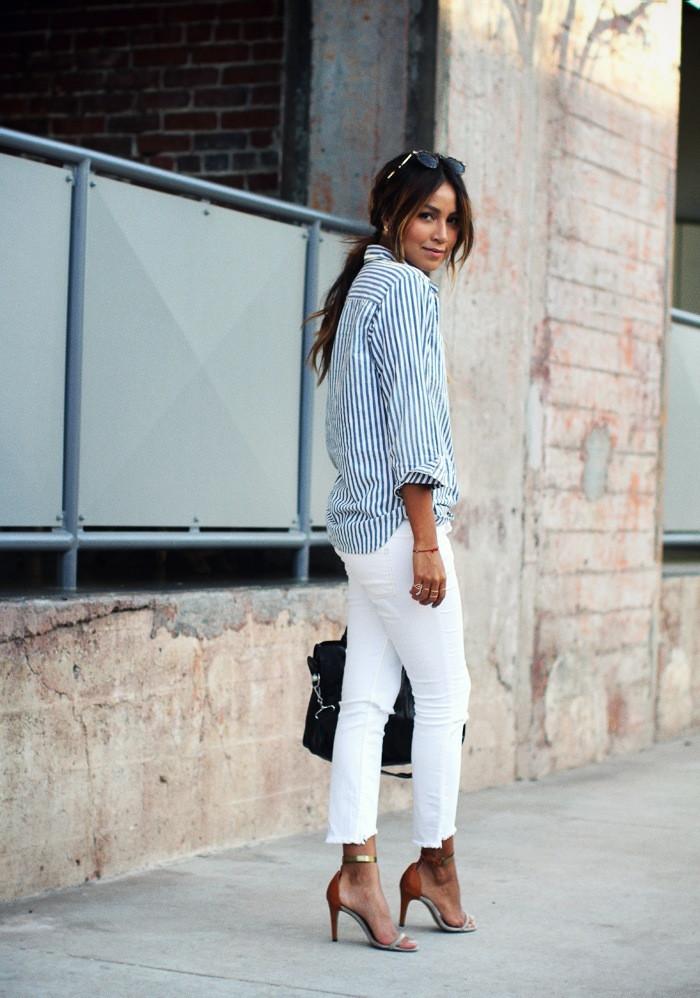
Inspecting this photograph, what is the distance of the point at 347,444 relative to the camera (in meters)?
4.16

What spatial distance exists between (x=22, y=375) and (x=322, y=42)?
2.31 m

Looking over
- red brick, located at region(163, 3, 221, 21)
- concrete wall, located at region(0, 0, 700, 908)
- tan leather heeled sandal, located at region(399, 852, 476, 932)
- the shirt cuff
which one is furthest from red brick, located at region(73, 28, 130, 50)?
tan leather heeled sandal, located at region(399, 852, 476, 932)

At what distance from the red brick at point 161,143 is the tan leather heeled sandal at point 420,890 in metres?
4.07

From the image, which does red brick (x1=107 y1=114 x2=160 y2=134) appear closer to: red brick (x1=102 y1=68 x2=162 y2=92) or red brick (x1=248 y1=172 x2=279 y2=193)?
red brick (x1=102 y1=68 x2=162 y2=92)

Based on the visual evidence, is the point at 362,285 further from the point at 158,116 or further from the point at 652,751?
the point at 652,751

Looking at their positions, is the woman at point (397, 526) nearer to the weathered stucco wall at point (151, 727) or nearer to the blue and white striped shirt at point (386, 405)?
the blue and white striped shirt at point (386, 405)

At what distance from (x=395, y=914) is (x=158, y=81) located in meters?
4.33

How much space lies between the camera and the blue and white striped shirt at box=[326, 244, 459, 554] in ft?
13.2

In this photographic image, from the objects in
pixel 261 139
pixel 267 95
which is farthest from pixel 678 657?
pixel 267 95

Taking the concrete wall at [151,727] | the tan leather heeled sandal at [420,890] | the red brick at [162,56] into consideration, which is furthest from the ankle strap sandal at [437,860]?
the red brick at [162,56]

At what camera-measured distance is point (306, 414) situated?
598cm

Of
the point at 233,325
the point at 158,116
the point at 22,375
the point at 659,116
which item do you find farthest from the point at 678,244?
the point at 22,375

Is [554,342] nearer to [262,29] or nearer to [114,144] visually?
[262,29]

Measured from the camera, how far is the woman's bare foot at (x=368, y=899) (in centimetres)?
417
